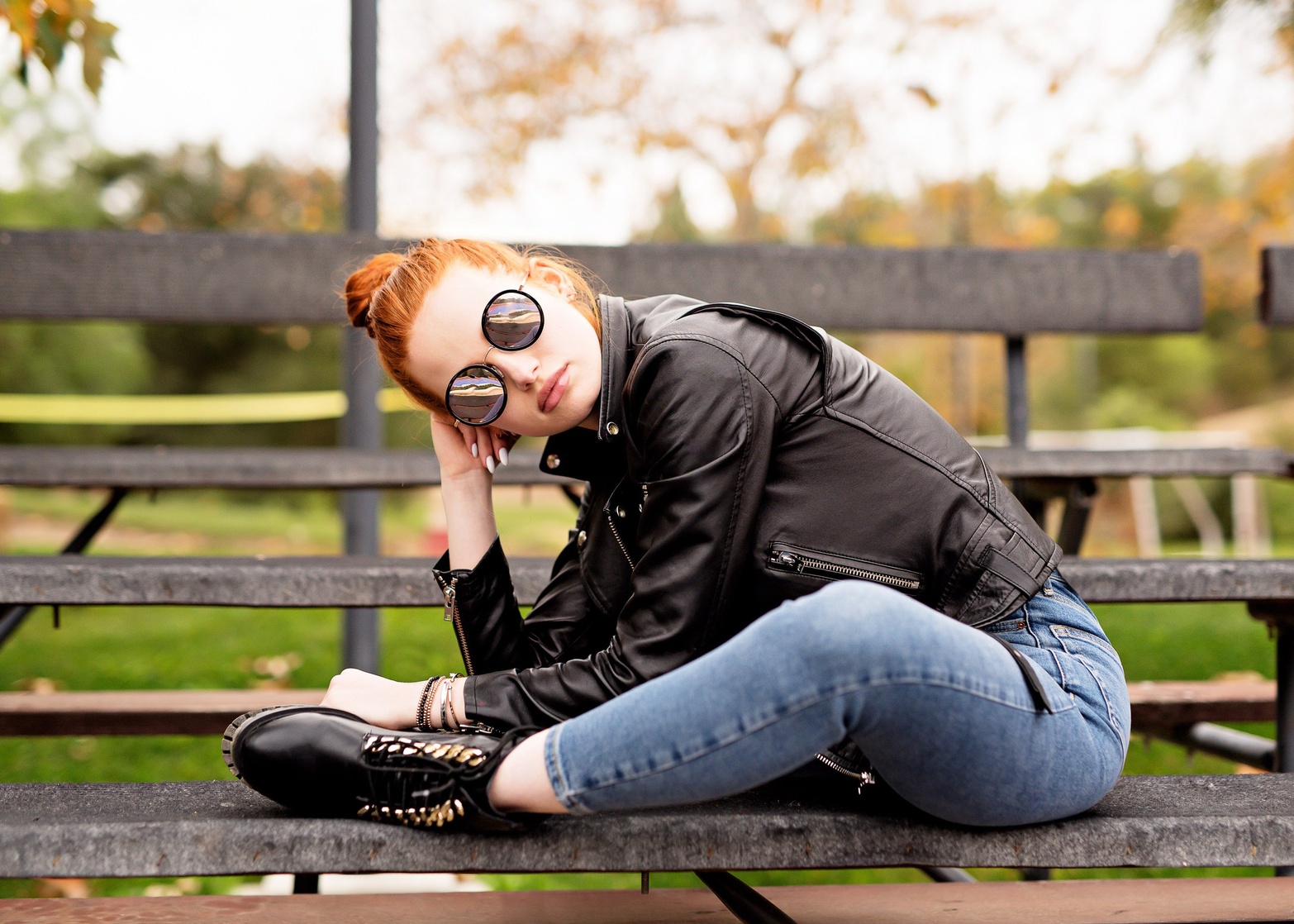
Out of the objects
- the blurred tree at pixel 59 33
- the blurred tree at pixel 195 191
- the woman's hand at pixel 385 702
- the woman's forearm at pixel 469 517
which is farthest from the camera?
the blurred tree at pixel 195 191

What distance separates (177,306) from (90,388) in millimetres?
8049

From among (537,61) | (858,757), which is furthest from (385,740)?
(537,61)

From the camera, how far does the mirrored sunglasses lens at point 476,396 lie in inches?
62.1

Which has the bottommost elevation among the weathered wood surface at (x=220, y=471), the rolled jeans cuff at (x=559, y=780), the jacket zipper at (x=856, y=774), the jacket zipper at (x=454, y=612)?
the jacket zipper at (x=856, y=774)

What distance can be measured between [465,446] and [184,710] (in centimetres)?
128

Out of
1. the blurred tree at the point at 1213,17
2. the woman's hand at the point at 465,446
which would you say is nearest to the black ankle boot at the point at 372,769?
the woman's hand at the point at 465,446

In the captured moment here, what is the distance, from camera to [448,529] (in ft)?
5.97

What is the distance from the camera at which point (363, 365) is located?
10.8 feet

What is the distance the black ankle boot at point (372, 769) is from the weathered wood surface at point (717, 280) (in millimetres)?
1728

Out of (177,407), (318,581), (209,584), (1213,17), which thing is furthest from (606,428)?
(177,407)

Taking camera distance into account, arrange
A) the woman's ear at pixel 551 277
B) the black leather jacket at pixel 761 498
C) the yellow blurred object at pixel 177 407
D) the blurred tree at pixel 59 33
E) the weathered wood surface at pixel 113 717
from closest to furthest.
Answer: the black leather jacket at pixel 761 498
the woman's ear at pixel 551 277
the blurred tree at pixel 59 33
the weathered wood surface at pixel 113 717
the yellow blurred object at pixel 177 407

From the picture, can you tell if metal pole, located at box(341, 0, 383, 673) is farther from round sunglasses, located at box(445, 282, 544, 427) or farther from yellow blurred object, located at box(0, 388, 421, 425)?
yellow blurred object, located at box(0, 388, 421, 425)

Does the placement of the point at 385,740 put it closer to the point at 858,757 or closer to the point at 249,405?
the point at 858,757

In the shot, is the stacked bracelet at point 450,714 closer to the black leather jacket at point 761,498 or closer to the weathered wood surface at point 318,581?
the black leather jacket at point 761,498
